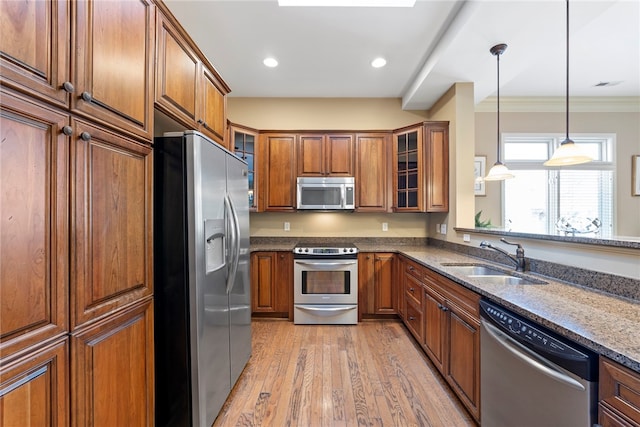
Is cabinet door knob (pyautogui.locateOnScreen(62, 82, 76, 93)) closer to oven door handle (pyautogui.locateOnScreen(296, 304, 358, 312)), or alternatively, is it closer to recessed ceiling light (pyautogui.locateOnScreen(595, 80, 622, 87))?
oven door handle (pyautogui.locateOnScreen(296, 304, 358, 312))

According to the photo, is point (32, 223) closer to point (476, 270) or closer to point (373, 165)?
point (476, 270)

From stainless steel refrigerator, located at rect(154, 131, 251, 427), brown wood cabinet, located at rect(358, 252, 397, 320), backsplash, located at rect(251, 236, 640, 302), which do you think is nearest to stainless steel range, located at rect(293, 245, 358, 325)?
brown wood cabinet, located at rect(358, 252, 397, 320)

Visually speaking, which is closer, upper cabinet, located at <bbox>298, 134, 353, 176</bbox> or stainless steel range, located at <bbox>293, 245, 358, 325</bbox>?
stainless steel range, located at <bbox>293, 245, 358, 325</bbox>

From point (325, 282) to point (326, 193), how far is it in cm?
115

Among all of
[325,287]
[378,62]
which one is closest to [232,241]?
[325,287]

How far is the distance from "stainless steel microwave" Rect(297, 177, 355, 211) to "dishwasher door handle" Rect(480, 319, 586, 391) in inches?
86.2

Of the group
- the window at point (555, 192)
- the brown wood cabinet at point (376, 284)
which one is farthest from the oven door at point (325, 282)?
the window at point (555, 192)

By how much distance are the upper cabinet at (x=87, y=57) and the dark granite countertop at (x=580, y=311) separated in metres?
1.94

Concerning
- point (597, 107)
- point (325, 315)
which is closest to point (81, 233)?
point (325, 315)

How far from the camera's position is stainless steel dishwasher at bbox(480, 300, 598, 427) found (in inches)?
34.9

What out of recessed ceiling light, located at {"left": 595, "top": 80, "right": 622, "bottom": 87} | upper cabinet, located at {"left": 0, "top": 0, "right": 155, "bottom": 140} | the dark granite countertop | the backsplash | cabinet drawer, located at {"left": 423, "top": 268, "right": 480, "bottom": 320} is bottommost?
cabinet drawer, located at {"left": 423, "top": 268, "right": 480, "bottom": 320}

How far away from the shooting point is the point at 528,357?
3.61 ft

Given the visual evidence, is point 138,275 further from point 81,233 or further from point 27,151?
point 27,151

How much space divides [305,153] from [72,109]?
8.86ft
